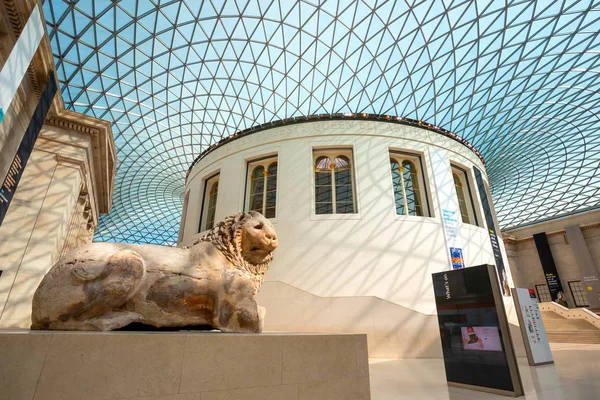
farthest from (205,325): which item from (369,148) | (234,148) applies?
(234,148)

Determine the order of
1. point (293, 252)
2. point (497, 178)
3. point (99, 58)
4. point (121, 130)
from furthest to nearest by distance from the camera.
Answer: point (497, 178) → point (121, 130) → point (99, 58) → point (293, 252)

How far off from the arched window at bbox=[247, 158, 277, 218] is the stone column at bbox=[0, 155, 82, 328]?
9.02m

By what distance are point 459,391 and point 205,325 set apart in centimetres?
A: 584

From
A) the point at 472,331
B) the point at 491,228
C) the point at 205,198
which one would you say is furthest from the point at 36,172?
the point at 491,228

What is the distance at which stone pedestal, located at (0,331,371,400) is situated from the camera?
2102mm

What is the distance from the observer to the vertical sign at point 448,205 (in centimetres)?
1524

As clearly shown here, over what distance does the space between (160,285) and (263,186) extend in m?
14.9

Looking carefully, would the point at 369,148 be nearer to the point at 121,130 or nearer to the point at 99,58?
the point at 99,58

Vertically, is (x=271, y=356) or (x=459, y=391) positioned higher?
(x=271, y=356)

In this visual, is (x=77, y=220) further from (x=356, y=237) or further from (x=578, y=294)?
(x=578, y=294)

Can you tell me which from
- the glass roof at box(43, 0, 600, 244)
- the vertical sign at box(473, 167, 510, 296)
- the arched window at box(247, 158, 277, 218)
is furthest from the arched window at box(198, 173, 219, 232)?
the vertical sign at box(473, 167, 510, 296)

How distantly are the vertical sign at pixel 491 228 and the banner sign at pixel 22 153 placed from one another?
918 inches

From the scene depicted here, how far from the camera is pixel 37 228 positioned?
458 inches

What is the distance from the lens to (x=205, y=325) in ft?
11.0
